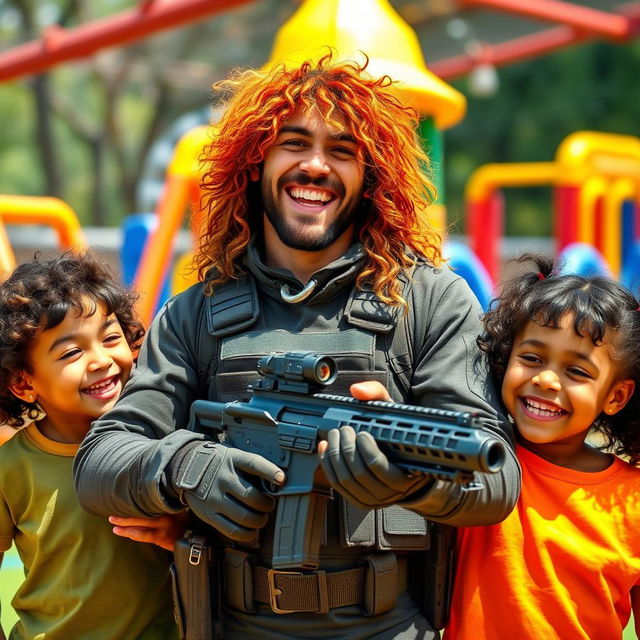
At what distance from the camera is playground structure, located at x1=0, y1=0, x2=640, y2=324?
4.46 metres

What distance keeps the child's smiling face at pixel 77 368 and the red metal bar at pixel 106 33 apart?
17.6ft

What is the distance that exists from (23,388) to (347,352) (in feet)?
3.24

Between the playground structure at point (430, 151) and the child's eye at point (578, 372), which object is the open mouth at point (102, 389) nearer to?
the playground structure at point (430, 151)

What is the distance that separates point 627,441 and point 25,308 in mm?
1619

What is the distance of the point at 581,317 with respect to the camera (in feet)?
7.87

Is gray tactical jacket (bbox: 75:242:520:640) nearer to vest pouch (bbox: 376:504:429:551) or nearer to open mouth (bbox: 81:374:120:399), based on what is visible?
vest pouch (bbox: 376:504:429:551)

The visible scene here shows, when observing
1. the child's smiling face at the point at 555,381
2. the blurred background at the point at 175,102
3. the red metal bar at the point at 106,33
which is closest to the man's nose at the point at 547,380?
the child's smiling face at the point at 555,381

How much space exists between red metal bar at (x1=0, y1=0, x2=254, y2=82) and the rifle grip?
602 centimetres

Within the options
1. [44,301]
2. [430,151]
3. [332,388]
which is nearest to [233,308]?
[332,388]

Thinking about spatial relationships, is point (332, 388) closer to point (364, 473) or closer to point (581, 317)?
point (364, 473)

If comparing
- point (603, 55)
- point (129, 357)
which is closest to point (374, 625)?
point (129, 357)

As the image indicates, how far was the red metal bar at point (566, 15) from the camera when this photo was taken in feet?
28.0

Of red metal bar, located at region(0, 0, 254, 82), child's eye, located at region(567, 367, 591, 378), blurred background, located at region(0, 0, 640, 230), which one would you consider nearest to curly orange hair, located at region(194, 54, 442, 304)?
child's eye, located at region(567, 367, 591, 378)

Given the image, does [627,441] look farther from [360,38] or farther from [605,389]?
[360,38]
